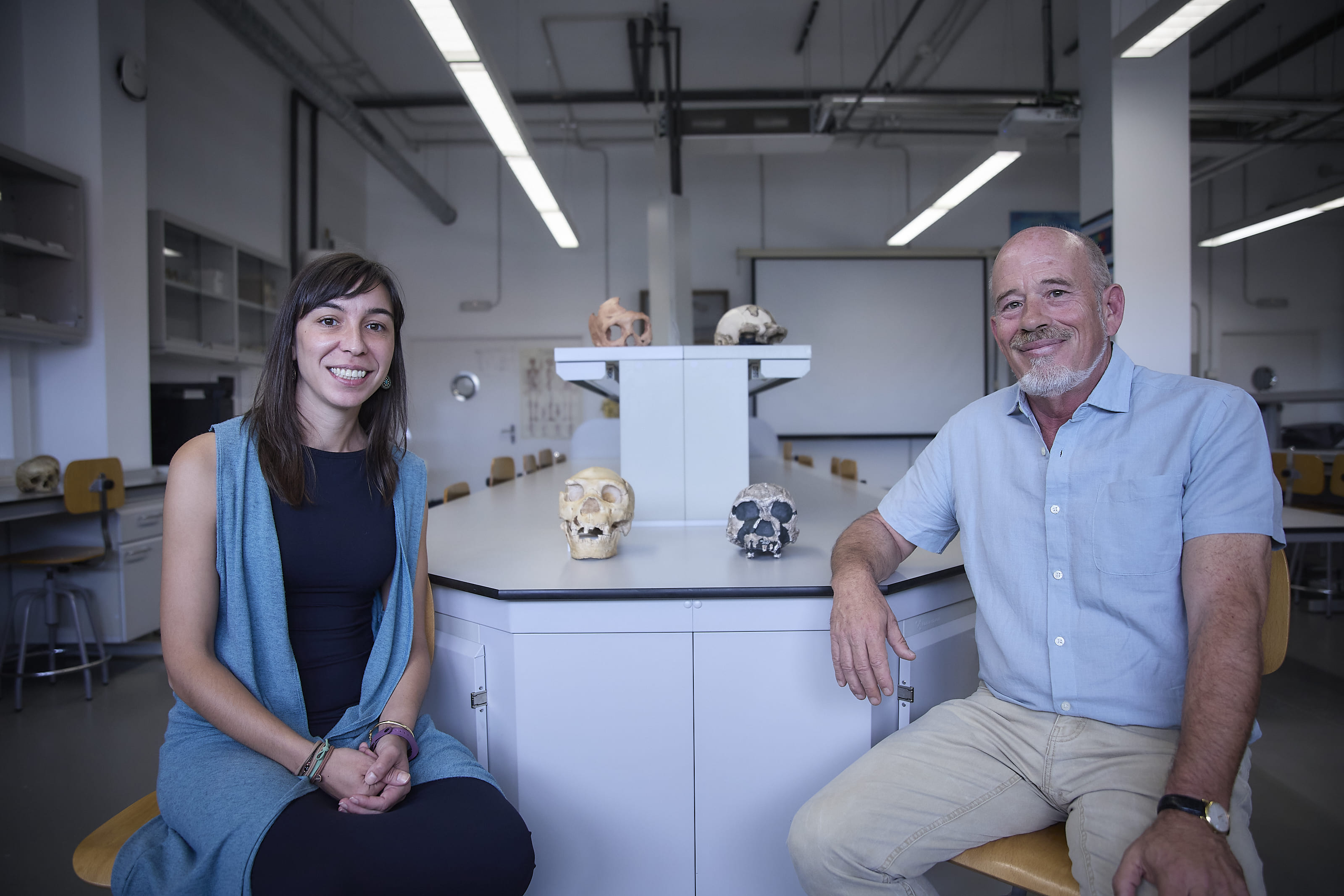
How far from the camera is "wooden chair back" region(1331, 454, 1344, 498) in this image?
4988mm

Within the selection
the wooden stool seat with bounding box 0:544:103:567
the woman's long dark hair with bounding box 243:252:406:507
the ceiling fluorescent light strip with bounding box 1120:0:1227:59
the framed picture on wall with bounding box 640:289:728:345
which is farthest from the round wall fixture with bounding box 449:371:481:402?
the woman's long dark hair with bounding box 243:252:406:507

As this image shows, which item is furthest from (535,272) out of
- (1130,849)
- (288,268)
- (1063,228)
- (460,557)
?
(1130,849)

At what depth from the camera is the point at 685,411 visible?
230cm

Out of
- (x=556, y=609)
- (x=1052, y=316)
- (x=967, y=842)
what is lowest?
(x=967, y=842)

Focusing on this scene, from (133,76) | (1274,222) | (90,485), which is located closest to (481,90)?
(133,76)

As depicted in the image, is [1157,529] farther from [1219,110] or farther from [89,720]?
[1219,110]

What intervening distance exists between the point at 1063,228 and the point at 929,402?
7.72m

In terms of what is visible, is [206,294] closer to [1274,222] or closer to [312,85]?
[312,85]

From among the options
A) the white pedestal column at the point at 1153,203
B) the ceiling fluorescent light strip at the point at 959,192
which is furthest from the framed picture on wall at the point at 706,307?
the white pedestal column at the point at 1153,203

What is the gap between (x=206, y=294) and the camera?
541 centimetres

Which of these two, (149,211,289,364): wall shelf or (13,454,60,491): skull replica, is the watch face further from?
(149,211,289,364): wall shelf

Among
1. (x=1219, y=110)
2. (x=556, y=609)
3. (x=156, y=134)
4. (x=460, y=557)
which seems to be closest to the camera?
(x=556, y=609)

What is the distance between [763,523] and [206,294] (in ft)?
17.8

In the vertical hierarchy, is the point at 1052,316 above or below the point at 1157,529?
above
